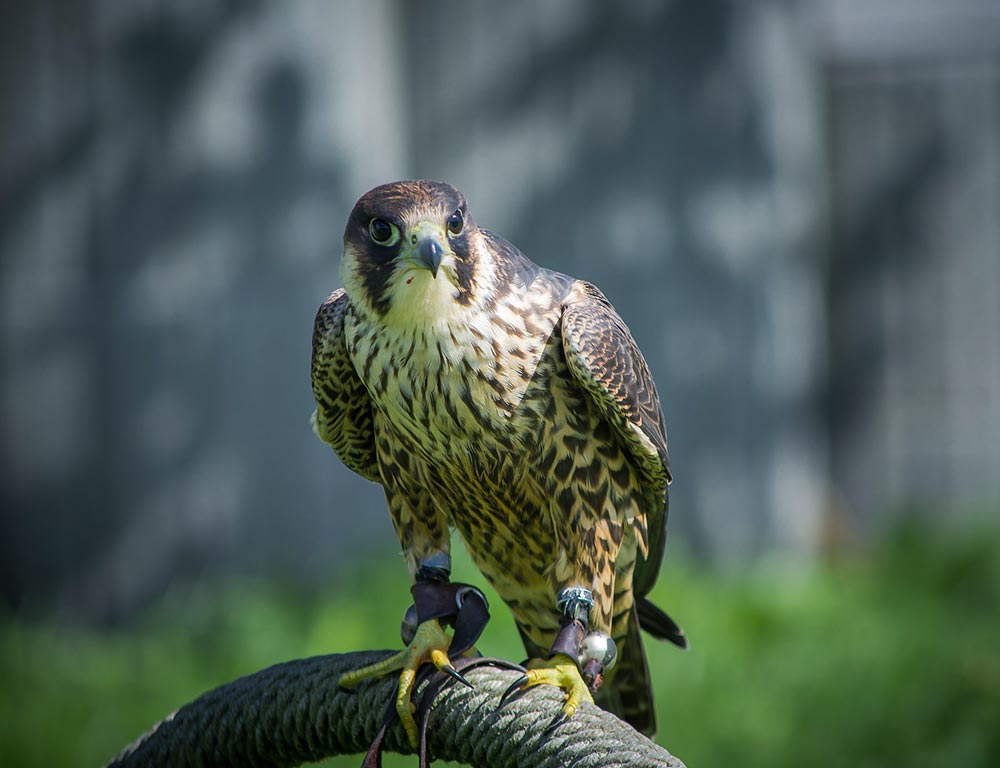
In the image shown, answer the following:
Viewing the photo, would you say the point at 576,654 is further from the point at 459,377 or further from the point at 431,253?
the point at 431,253

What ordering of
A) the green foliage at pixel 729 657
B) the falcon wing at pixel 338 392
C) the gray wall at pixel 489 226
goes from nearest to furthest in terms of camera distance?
the falcon wing at pixel 338 392 < the green foliage at pixel 729 657 < the gray wall at pixel 489 226

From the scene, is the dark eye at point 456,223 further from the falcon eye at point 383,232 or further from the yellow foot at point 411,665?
the yellow foot at point 411,665

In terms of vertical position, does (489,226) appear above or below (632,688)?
above

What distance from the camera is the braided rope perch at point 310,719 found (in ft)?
5.53

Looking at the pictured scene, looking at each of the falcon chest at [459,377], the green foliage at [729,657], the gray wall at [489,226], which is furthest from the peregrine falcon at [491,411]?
the gray wall at [489,226]

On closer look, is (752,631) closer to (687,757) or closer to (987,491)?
(687,757)

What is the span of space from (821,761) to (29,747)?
2326mm

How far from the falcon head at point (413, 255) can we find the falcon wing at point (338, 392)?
124mm

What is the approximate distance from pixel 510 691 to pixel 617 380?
0.55 m

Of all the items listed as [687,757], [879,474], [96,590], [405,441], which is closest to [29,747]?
[96,590]

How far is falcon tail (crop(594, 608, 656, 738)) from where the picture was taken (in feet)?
7.48

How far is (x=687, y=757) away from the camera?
361cm

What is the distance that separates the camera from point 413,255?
1.84m

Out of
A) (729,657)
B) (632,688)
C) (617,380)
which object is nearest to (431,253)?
(617,380)
